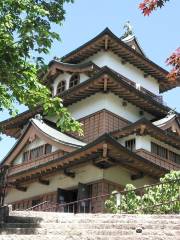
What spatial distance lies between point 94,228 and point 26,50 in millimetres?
5544

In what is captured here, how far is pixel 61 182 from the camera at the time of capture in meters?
24.4

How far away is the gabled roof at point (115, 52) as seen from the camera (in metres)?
28.4

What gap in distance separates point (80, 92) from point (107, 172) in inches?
234

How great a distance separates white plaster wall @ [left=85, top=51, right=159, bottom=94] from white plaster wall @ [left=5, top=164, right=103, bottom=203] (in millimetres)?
8311

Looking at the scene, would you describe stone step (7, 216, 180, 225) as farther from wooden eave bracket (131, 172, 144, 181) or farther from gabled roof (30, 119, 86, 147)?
gabled roof (30, 119, 86, 147)

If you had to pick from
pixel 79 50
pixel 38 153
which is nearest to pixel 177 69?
pixel 38 153

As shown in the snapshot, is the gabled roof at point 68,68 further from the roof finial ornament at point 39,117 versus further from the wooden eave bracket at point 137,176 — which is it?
the wooden eave bracket at point 137,176

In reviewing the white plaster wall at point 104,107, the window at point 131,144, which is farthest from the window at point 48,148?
the window at point 131,144

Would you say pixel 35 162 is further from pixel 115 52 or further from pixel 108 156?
pixel 115 52

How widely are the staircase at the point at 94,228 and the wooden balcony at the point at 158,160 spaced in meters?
10.8

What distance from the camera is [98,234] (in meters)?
10.2

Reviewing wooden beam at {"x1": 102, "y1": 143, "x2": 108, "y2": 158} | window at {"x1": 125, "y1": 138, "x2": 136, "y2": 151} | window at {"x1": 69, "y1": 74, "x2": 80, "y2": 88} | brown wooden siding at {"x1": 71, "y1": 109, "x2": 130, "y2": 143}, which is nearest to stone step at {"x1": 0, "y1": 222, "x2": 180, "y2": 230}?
wooden beam at {"x1": 102, "y1": 143, "x2": 108, "y2": 158}

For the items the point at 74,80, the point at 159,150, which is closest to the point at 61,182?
the point at 159,150

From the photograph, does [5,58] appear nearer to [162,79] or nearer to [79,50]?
[79,50]
